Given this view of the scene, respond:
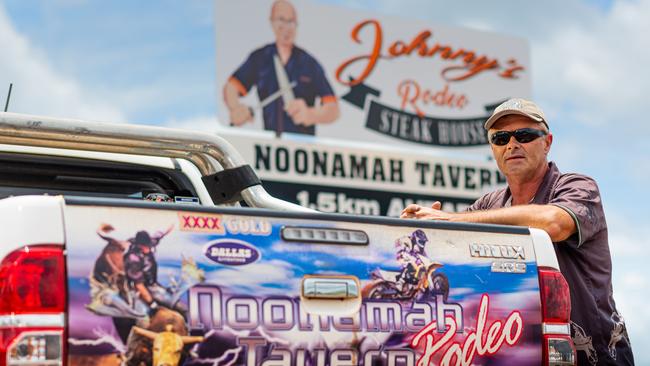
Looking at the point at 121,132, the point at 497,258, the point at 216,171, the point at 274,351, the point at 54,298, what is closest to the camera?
the point at 54,298

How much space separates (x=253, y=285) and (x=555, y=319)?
109cm

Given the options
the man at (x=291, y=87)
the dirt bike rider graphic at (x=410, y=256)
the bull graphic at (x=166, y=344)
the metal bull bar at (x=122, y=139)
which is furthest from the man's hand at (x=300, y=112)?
the bull graphic at (x=166, y=344)

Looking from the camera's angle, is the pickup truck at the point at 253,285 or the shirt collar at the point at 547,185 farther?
the shirt collar at the point at 547,185

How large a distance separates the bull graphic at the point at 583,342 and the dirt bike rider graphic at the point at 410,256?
122 centimetres

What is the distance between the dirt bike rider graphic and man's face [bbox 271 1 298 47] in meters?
15.3

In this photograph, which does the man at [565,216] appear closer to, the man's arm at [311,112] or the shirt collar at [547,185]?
the shirt collar at [547,185]

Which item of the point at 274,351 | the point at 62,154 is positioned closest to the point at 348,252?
the point at 274,351

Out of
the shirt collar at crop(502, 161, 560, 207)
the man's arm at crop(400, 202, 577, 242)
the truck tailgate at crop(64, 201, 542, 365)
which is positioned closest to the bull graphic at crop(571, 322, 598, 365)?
the man's arm at crop(400, 202, 577, 242)

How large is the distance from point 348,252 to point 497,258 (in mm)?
551

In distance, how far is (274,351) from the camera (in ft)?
9.57

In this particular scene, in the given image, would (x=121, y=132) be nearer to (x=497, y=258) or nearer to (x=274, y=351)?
(x=274, y=351)

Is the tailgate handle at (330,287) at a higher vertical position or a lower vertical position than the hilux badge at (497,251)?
lower

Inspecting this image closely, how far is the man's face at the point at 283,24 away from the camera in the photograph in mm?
18312

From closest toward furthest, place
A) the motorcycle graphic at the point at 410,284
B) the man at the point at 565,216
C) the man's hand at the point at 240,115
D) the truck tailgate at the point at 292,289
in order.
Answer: the truck tailgate at the point at 292,289
the motorcycle graphic at the point at 410,284
the man at the point at 565,216
the man's hand at the point at 240,115
